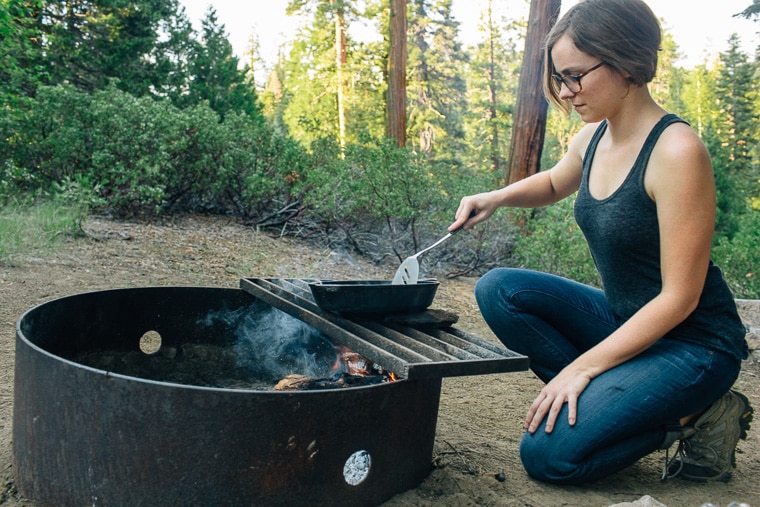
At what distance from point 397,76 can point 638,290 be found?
32.8ft

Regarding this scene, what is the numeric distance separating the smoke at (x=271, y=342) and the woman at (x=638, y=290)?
109cm

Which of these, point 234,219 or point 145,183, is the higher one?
point 145,183

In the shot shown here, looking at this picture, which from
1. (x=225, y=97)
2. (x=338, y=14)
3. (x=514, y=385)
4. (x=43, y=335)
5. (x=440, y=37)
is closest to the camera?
(x=43, y=335)

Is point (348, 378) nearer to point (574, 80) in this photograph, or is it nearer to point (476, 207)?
→ point (476, 207)

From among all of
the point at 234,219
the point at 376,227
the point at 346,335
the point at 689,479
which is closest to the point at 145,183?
the point at 234,219

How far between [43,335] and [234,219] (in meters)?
5.20

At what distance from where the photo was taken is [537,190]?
2.62 meters

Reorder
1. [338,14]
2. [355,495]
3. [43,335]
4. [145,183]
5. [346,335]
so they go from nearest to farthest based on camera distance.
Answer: [355,495] < [346,335] < [43,335] < [145,183] < [338,14]

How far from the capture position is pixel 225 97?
18.2 metres

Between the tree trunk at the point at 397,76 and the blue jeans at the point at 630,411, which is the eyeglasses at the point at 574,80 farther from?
the tree trunk at the point at 397,76

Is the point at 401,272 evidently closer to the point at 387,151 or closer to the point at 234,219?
the point at 387,151

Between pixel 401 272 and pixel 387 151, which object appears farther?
pixel 387 151

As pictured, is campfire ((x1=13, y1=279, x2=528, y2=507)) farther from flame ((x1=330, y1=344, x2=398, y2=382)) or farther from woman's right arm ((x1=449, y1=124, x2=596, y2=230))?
woman's right arm ((x1=449, y1=124, x2=596, y2=230))

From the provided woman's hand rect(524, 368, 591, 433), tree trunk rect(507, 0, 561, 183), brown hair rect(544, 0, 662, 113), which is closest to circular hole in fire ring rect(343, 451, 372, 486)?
woman's hand rect(524, 368, 591, 433)
